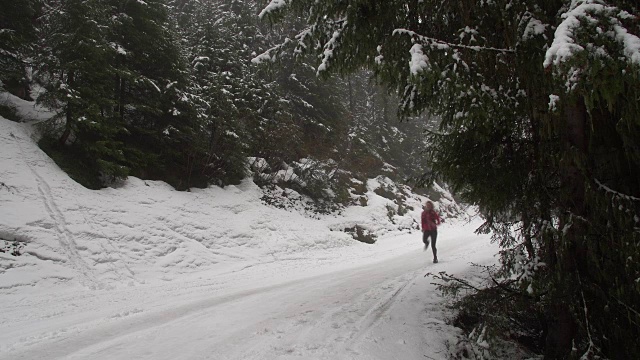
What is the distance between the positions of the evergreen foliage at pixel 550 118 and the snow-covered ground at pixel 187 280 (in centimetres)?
181

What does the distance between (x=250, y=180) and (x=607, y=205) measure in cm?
1548

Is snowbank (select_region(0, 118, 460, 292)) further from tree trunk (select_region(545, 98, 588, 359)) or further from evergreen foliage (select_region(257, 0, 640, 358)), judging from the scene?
tree trunk (select_region(545, 98, 588, 359))

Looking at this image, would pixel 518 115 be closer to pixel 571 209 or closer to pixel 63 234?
pixel 571 209

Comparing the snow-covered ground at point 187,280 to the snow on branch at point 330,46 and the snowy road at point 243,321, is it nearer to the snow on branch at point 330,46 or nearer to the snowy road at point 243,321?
the snowy road at point 243,321

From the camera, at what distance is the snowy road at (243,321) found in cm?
435

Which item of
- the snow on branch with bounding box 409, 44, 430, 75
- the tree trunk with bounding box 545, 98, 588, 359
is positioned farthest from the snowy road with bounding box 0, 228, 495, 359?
the snow on branch with bounding box 409, 44, 430, 75

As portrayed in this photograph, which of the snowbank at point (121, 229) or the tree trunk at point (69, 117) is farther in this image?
the tree trunk at point (69, 117)

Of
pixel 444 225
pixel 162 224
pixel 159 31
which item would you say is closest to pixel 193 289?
pixel 162 224

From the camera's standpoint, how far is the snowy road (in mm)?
4352

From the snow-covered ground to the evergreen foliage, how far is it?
1805mm

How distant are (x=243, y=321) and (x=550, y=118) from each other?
5.06m

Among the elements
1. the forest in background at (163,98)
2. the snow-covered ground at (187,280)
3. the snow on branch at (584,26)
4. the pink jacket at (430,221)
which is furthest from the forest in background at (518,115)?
the pink jacket at (430,221)

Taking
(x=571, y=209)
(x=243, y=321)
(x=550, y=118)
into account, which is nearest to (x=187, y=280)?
(x=243, y=321)

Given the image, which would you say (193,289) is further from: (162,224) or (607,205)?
(607,205)
